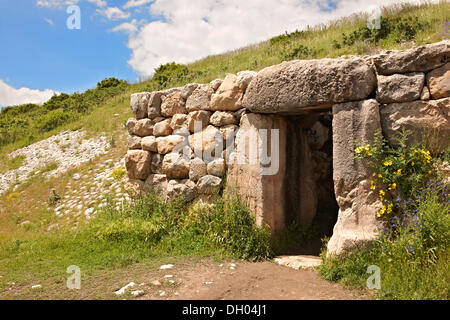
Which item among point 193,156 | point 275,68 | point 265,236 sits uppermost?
point 275,68

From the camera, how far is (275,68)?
16.1ft

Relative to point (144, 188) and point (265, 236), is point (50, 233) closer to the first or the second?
point (144, 188)

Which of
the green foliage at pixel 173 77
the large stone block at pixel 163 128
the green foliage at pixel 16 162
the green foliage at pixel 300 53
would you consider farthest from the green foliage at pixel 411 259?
the green foliage at pixel 16 162

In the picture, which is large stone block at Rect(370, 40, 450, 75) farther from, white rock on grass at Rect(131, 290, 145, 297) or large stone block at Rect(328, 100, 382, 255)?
white rock on grass at Rect(131, 290, 145, 297)

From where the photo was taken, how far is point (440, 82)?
4.04m

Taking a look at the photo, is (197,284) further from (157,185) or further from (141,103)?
(141,103)

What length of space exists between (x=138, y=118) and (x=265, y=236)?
3296 millimetres

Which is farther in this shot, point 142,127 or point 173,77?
point 173,77

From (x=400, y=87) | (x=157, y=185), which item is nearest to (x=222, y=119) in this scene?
(x=157, y=185)

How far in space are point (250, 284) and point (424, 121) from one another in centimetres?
273

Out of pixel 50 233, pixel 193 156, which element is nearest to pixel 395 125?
pixel 193 156

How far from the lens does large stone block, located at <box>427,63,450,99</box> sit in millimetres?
4016

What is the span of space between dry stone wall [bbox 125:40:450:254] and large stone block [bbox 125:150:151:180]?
18mm

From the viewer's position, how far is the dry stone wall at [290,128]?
416 centimetres
